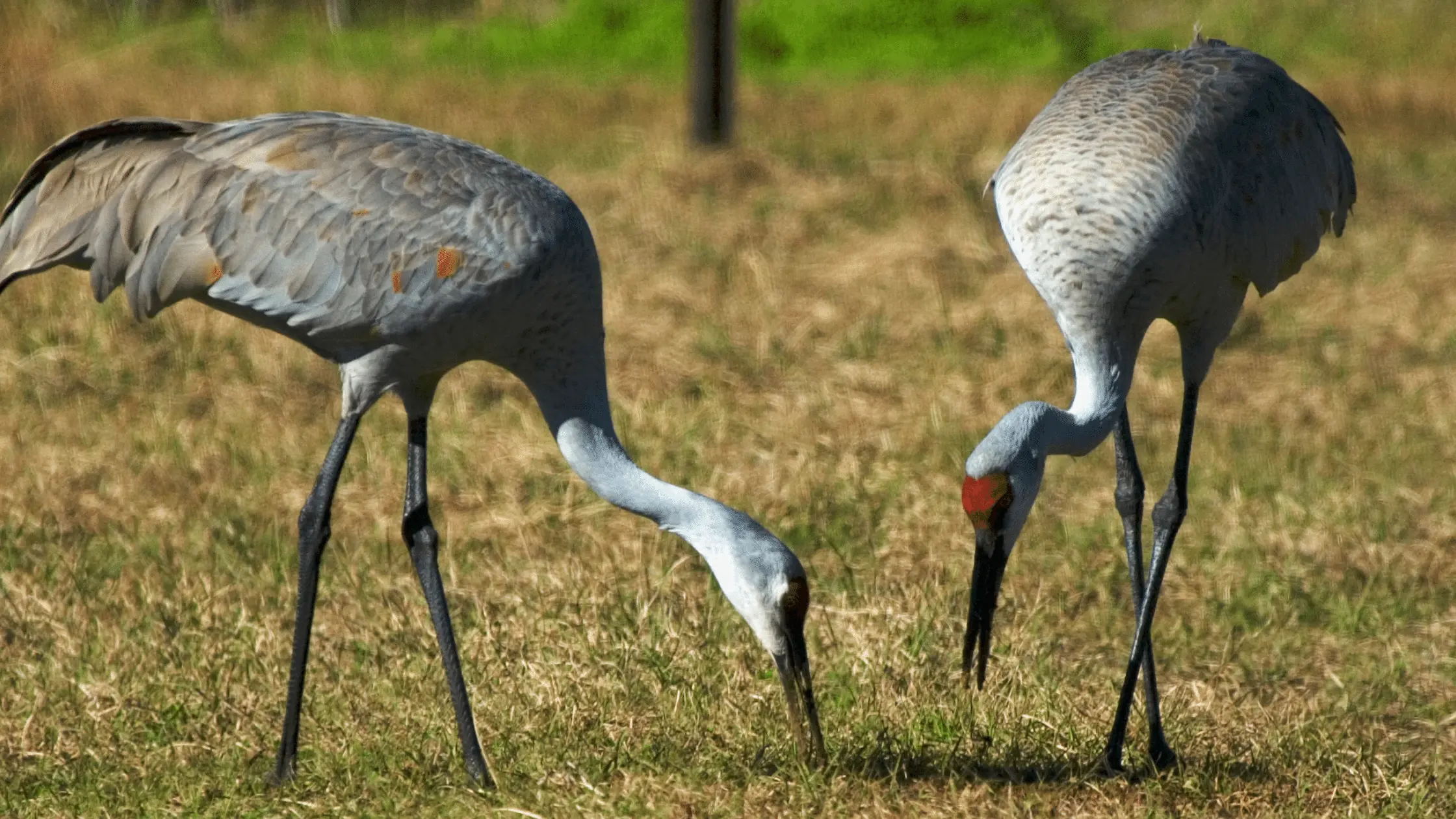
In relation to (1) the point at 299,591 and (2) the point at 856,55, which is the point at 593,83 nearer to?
(2) the point at 856,55

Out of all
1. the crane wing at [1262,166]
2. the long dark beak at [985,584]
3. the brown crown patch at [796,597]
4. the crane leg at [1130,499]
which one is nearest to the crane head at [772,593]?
the brown crown patch at [796,597]

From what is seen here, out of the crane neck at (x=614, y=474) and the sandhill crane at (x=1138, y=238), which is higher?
the sandhill crane at (x=1138, y=238)

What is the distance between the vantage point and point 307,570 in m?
4.01

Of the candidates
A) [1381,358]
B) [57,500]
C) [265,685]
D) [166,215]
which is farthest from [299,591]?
[1381,358]

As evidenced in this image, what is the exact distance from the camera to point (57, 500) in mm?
5617

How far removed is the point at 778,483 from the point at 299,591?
7.10ft

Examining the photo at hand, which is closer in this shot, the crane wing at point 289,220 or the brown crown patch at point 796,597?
the brown crown patch at point 796,597

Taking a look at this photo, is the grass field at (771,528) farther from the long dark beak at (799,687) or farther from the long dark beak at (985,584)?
the long dark beak at (985,584)

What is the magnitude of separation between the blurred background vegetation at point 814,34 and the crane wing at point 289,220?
8.64m

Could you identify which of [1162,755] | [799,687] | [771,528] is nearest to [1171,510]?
[1162,755]

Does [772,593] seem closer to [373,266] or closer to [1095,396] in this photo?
[1095,396]

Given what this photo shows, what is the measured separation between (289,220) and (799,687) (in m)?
1.44

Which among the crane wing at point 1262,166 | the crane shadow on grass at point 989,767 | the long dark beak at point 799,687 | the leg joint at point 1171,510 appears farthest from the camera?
the leg joint at point 1171,510

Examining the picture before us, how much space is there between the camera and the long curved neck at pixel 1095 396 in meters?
3.89
